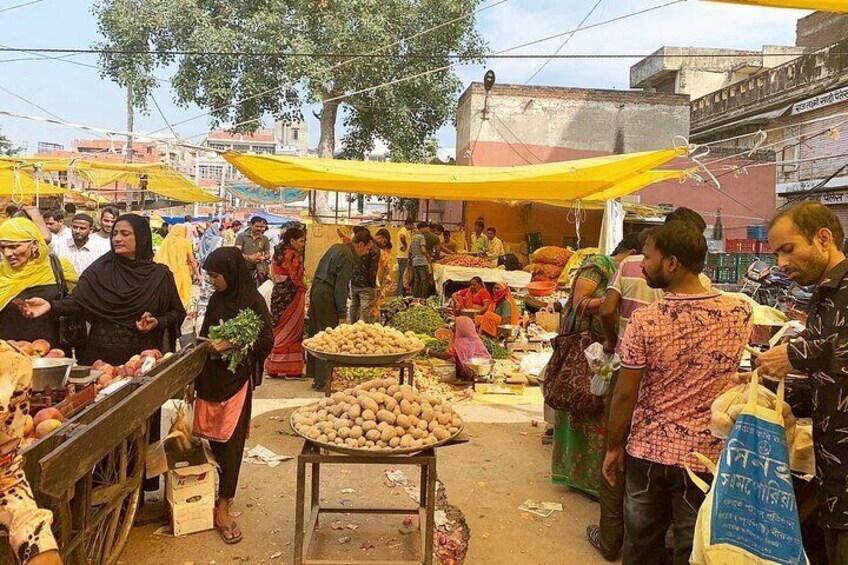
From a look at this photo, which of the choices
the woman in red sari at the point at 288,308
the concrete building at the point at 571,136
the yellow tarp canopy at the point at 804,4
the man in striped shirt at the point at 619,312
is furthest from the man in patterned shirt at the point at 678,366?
the concrete building at the point at 571,136

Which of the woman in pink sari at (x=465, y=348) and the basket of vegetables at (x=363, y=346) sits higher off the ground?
the basket of vegetables at (x=363, y=346)

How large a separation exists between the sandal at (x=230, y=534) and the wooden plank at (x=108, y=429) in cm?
100

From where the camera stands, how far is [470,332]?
8016 mm

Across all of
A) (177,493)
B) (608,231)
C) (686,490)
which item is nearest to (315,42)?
(608,231)

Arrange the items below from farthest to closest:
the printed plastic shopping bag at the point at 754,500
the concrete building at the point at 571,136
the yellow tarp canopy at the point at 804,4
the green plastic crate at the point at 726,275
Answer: the concrete building at the point at 571,136, the green plastic crate at the point at 726,275, the yellow tarp canopy at the point at 804,4, the printed plastic shopping bag at the point at 754,500

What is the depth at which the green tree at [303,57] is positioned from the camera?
62.1ft

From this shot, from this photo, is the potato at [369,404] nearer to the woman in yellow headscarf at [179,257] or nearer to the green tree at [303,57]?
the woman in yellow headscarf at [179,257]

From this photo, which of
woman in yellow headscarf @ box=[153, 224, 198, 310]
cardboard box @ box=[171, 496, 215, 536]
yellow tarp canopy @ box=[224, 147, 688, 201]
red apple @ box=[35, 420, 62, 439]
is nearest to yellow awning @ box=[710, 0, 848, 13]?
red apple @ box=[35, 420, 62, 439]

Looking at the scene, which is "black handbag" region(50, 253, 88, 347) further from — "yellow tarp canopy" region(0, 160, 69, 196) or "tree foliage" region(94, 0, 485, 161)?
"tree foliage" region(94, 0, 485, 161)

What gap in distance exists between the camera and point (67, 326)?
4.37 m

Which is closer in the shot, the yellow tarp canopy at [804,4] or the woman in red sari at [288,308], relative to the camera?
the yellow tarp canopy at [804,4]

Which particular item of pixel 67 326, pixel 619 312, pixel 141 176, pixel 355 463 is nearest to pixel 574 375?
pixel 619 312

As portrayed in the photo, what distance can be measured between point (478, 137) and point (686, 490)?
48.4 ft

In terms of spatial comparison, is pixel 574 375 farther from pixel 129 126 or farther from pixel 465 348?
pixel 129 126
